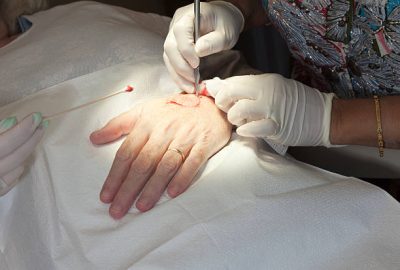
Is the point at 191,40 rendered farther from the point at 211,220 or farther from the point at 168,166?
the point at 211,220

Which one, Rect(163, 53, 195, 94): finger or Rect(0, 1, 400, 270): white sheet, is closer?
Rect(0, 1, 400, 270): white sheet

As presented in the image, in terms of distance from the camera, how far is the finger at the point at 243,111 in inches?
46.1

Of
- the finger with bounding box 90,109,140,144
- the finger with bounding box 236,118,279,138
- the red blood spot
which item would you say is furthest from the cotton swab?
the finger with bounding box 236,118,279,138

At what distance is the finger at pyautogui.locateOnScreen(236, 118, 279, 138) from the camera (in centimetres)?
113

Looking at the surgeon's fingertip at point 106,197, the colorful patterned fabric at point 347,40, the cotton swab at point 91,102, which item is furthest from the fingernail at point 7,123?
the colorful patterned fabric at point 347,40

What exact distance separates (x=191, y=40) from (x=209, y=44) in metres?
0.05

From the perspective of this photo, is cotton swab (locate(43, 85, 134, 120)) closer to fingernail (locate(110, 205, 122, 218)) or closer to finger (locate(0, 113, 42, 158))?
finger (locate(0, 113, 42, 158))

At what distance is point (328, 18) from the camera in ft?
4.34

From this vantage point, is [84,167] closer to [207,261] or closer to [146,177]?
[146,177]

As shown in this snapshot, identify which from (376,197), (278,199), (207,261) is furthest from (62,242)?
(376,197)

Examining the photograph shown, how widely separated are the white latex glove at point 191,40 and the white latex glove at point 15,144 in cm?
38

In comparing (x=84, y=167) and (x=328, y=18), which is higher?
(x=328, y=18)

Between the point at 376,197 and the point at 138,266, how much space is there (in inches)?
18.9

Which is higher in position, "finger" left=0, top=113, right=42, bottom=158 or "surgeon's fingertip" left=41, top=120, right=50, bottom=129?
"finger" left=0, top=113, right=42, bottom=158
